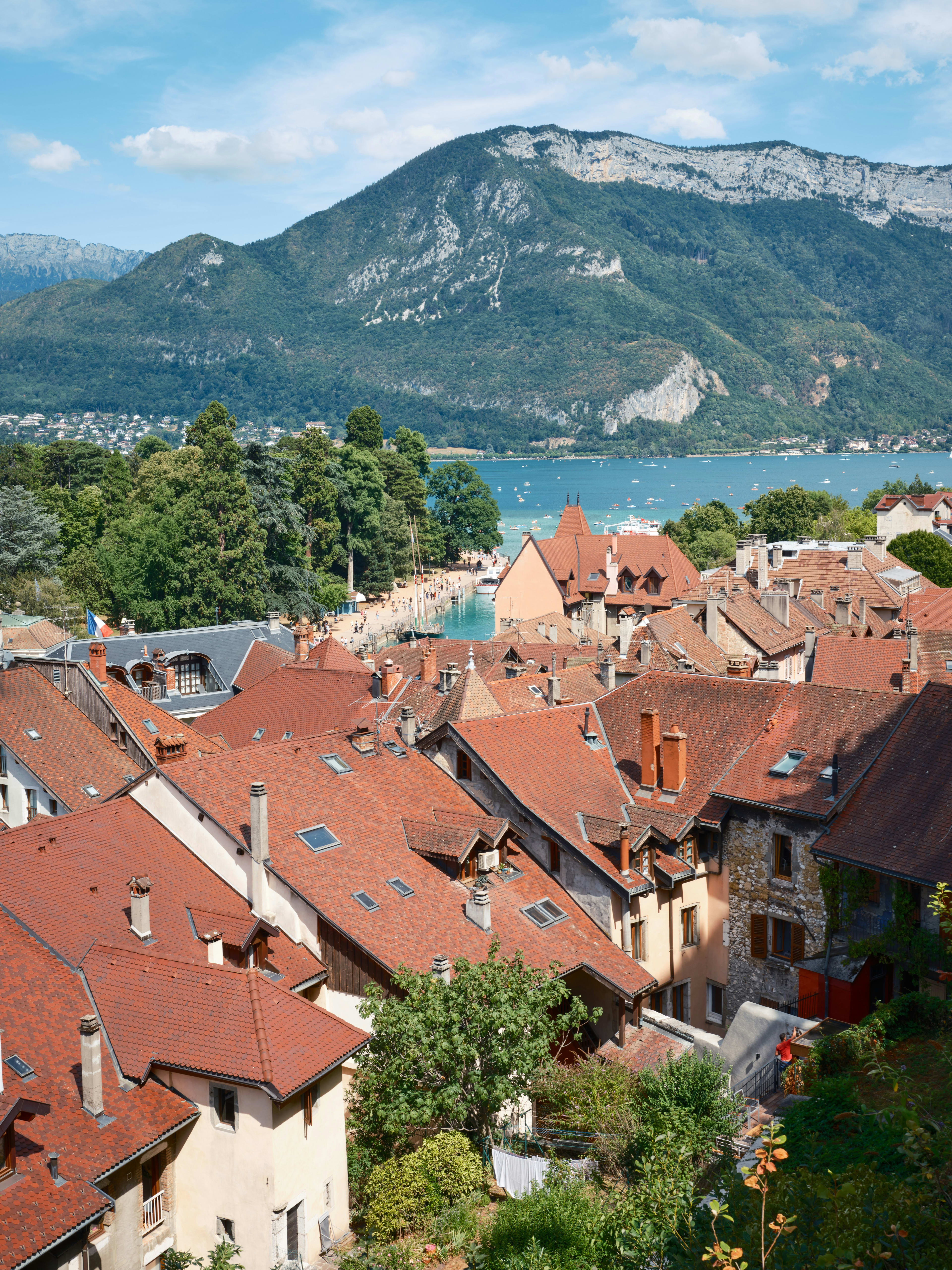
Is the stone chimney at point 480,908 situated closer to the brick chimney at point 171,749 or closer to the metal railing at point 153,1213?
the metal railing at point 153,1213

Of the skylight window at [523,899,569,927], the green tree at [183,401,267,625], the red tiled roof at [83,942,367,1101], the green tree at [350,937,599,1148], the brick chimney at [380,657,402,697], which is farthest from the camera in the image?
the green tree at [183,401,267,625]

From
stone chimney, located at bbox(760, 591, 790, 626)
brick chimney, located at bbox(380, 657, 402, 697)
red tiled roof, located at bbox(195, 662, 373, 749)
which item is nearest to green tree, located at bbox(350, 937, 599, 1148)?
red tiled roof, located at bbox(195, 662, 373, 749)

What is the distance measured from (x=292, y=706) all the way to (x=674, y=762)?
20628mm

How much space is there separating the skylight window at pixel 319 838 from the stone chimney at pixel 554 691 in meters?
13.8

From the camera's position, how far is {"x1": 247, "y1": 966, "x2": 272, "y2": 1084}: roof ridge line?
18.6m

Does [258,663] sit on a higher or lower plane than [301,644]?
lower

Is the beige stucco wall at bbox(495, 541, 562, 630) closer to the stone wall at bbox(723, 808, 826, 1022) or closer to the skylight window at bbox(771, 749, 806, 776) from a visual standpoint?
the skylight window at bbox(771, 749, 806, 776)

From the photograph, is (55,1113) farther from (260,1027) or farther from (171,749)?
(171,749)

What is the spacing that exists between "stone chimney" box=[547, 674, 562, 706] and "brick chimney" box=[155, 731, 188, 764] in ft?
41.5

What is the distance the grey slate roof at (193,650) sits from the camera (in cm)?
5319

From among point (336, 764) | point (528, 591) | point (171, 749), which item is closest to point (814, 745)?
point (336, 764)

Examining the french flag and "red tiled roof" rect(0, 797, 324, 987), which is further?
the french flag

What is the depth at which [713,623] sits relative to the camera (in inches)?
2319

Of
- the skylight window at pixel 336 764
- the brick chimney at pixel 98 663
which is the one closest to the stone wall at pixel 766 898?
the skylight window at pixel 336 764
